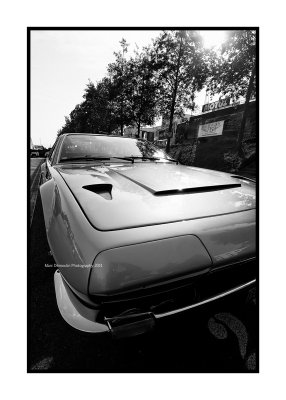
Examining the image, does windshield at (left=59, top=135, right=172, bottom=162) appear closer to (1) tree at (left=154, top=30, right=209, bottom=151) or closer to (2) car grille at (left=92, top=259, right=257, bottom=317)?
(2) car grille at (left=92, top=259, right=257, bottom=317)

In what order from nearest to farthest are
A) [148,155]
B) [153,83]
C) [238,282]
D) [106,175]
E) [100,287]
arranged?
[100,287], [238,282], [106,175], [148,155], [153,83]

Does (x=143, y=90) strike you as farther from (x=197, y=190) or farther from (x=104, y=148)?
(x=197, y=190)

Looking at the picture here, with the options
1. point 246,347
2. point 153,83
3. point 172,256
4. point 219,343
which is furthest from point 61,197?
point 153,83

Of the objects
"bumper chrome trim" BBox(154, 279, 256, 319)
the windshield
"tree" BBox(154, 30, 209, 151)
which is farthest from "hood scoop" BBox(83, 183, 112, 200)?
"tree" BBox(154, 30, 209, 151)

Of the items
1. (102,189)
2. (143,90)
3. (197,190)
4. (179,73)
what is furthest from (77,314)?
(143,90)

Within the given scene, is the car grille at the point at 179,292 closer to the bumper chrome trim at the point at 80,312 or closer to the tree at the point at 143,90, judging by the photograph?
A: the bumper chrome trim at the point at 80,312

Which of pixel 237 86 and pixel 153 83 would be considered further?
pixel 153 83

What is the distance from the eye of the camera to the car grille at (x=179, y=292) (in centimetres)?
87

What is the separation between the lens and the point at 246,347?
1213 millimetres

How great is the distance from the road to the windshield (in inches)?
57.8

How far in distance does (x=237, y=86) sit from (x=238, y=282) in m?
3.94

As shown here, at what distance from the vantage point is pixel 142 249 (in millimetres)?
894

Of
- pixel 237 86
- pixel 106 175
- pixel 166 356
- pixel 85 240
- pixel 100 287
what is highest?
pixel 237 86

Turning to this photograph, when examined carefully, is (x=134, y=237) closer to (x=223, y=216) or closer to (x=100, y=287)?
(x=100, y=287)
